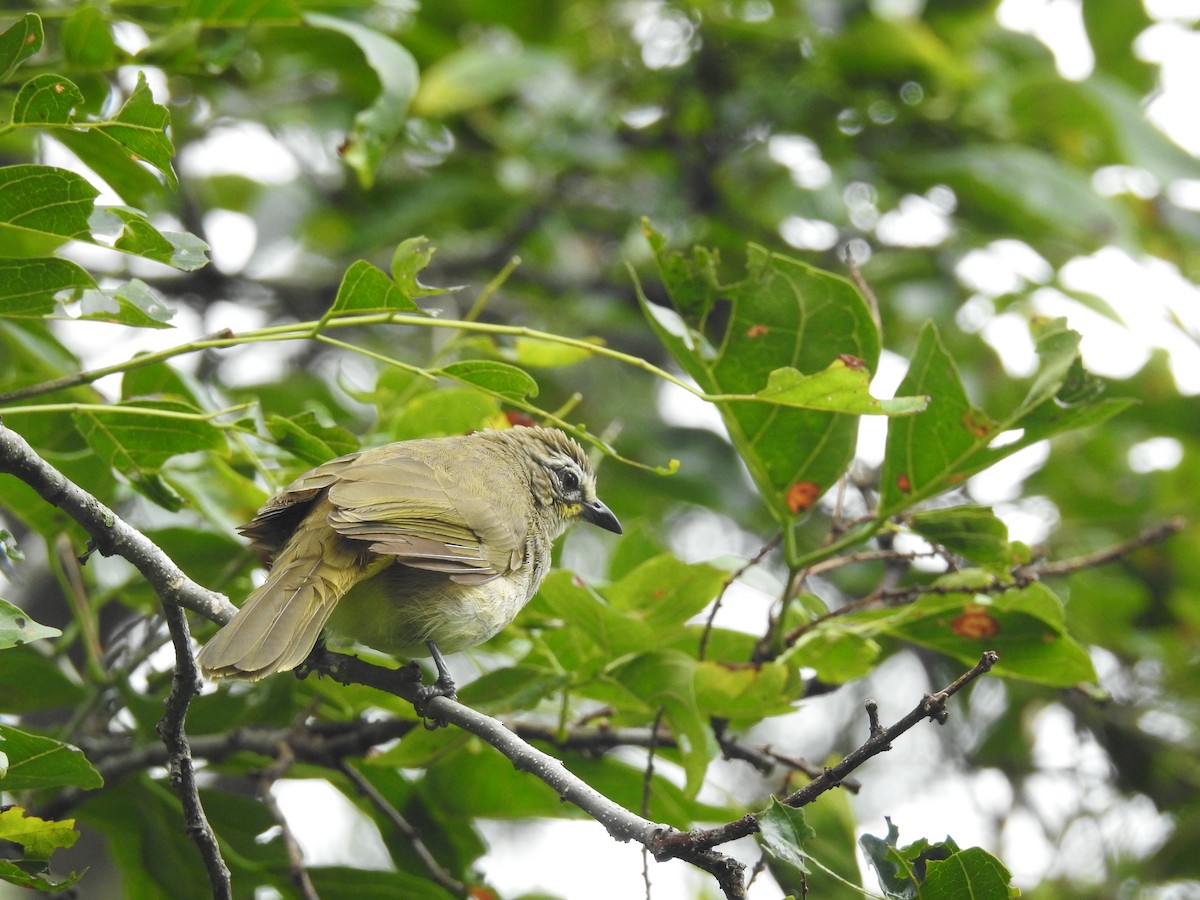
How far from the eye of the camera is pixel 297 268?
7.13 m

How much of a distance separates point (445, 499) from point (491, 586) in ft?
0.97

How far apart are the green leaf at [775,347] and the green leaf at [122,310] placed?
116cm

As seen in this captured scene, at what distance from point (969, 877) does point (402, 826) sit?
1.69 metres

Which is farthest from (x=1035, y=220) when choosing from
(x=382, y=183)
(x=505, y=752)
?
(x=505, y=752)

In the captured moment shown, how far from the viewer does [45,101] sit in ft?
8.37

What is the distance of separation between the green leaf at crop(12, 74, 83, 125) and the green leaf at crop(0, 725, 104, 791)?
1.29m

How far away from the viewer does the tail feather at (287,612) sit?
2.47 meters

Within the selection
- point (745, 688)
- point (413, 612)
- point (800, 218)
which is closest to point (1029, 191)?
point (800, 218)

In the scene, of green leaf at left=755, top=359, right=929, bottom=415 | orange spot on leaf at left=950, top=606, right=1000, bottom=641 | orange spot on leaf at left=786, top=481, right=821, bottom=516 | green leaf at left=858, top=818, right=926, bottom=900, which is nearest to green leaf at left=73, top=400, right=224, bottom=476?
green leaf at left=755, top=359, right=929, bottom=415

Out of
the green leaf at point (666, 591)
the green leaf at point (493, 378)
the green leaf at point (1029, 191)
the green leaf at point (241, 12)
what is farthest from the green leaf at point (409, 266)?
the green leaf at point (1029, 191)

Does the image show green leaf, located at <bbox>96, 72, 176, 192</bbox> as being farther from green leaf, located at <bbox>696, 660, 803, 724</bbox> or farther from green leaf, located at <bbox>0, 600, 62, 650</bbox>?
green leaf, located at <bbox>696, 660, 803, 724</bbox>

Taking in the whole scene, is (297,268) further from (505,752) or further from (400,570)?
(505,752)

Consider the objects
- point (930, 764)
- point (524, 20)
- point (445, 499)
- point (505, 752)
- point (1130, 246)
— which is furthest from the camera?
point (930, 764)

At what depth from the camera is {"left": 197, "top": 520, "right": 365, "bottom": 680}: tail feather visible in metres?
2.47
